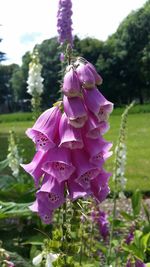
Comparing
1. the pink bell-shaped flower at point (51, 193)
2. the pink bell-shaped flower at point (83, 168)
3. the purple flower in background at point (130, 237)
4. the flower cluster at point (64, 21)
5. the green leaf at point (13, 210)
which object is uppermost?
the flower cluster at point (64, 21)

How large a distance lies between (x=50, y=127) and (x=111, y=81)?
50424mm

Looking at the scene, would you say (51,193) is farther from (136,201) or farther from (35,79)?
(35,79)

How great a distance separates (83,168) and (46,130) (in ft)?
0.50

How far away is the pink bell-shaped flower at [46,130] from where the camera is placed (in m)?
1.47

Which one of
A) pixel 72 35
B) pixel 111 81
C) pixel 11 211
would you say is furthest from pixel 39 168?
pixel 111 81

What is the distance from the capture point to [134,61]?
52500 millimetres

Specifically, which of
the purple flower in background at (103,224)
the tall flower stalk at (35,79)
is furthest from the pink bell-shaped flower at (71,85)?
the tall flower stalk at (35,79)

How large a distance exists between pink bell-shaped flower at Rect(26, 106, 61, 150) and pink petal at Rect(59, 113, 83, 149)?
0.03 m

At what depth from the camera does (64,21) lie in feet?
13.3

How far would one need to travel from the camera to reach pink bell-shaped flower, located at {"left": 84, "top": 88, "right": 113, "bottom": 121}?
1413mm

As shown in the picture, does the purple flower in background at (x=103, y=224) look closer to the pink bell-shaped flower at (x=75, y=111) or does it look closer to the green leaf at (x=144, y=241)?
the green leaf at (x=144, y=241)

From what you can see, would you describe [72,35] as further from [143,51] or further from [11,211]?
[143,51]

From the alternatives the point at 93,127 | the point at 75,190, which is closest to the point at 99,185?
the point at 75,190

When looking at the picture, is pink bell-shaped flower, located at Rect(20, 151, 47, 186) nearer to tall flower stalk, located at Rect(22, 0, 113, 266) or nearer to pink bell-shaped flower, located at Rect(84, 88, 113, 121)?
tall flower stalk, located at Rect(22, 0, 113, 266)
